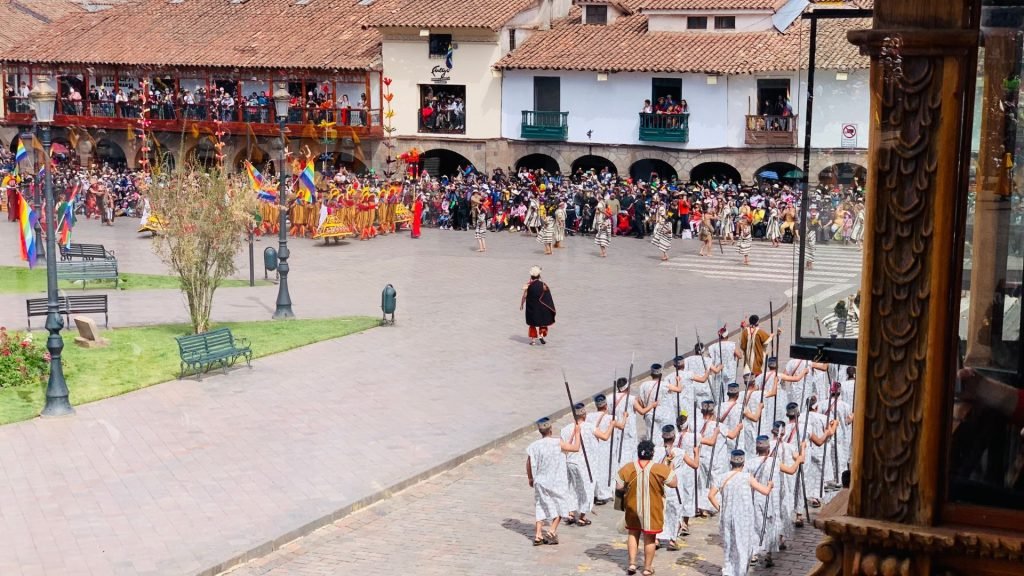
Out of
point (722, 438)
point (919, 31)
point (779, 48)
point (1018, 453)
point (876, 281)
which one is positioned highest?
point (779, 48)

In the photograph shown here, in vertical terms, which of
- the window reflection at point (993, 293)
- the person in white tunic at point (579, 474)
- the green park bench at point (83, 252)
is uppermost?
the window reflection at point (993, 293)

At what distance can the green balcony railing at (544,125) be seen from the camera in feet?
140

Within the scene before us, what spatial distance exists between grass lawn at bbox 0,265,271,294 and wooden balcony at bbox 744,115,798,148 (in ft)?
52.5

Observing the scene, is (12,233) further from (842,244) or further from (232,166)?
(842,244)

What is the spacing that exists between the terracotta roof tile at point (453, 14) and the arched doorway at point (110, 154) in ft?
36.9

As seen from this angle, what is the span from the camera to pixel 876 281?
4301mm

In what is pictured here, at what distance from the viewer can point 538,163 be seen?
4472 centimetres

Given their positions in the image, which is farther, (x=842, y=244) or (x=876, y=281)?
(x=842, y=244)

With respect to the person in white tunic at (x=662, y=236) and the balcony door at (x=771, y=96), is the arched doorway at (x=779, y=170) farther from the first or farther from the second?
the person in white tunic at (x=662, y=236)

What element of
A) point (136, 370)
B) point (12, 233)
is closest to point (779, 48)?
point (12, 233)

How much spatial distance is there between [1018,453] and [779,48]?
36399 millimetres

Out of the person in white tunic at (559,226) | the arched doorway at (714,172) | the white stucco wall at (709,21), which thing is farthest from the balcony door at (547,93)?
the person in white tunic at (559,226)

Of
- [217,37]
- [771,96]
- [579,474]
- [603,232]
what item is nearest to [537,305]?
[579,474]

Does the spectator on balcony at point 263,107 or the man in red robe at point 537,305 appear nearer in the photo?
the man in red robe at point 537,305
